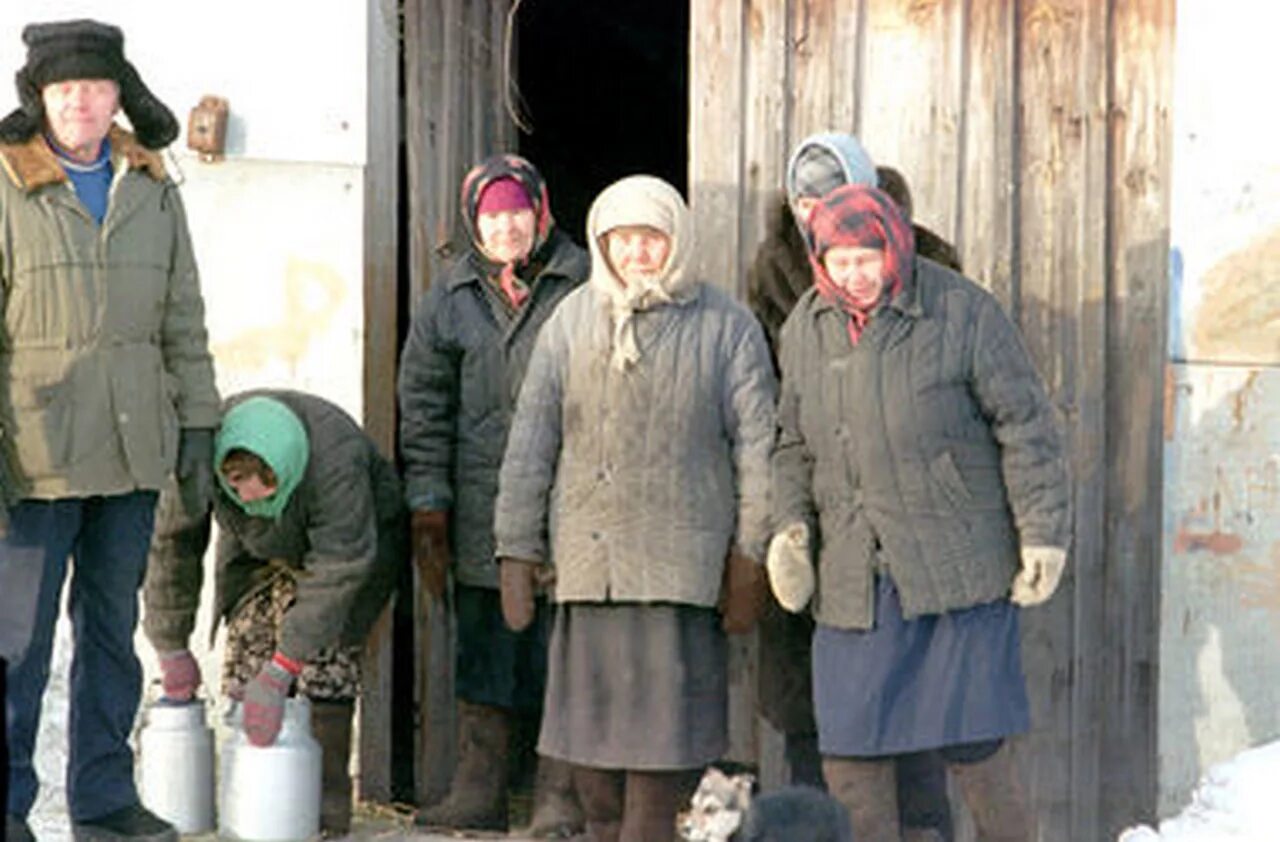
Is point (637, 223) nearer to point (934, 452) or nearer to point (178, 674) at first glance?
point (934, 452)

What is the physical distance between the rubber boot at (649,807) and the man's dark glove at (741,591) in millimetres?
387

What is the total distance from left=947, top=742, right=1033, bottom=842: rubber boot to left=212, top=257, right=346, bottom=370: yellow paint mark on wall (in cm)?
223

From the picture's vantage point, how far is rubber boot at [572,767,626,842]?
202 inches

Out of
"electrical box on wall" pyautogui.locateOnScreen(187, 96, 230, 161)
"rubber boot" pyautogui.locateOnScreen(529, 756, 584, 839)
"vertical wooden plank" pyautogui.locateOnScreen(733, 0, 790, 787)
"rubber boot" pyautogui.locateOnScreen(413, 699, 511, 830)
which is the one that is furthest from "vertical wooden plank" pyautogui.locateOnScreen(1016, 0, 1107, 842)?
"electrical box on wall" pyautogui.locateOnScreen(187, 96, 230, 161)

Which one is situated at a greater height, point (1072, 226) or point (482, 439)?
point (1072, 226)

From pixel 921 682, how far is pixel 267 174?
2415 mm

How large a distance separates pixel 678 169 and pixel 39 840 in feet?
16.6

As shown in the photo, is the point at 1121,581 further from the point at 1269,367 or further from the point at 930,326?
the point at 930,326

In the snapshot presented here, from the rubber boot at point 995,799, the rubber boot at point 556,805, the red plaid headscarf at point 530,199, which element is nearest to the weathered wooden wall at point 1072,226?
the red plaid headscarf at point 530,199

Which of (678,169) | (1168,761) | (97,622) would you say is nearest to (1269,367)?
(1168,761)

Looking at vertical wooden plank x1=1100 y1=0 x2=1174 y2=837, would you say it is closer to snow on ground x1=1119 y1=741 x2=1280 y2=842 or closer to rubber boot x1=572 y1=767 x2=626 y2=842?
snow on ground x1=1119 y1=741 x2=1280 y2=842

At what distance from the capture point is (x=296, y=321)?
19.8ft

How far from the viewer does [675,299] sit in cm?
505

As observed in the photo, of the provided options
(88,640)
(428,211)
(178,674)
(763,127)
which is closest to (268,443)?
(88,640)
